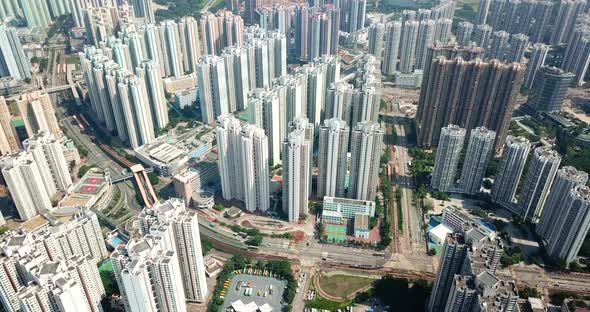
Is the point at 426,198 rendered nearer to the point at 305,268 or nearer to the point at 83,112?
the point at 305,268

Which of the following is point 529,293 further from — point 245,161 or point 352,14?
point 352,14

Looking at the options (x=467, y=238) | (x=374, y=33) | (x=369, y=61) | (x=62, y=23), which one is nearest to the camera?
(x=467, y=238)

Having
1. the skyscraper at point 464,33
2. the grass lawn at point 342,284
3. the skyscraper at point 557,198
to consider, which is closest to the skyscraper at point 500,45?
the skyscraper at point 464,33

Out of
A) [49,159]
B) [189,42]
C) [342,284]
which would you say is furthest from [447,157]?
[189,42]

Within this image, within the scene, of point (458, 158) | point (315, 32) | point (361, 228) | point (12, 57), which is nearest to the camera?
point (361, 228)

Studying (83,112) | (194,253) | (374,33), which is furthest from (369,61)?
(83,112)

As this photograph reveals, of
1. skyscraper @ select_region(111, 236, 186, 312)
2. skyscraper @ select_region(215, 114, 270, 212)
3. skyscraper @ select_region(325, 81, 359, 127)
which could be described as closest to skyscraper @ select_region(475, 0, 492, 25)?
skyscraper @ select_region(325, 81, 359, 127)
